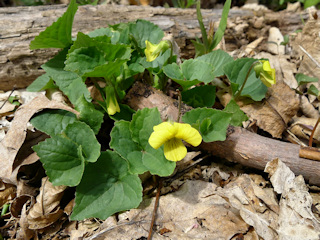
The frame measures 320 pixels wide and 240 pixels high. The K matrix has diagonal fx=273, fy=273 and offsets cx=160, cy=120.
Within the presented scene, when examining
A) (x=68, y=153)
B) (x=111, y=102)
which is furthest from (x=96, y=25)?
(x=68, y=153)

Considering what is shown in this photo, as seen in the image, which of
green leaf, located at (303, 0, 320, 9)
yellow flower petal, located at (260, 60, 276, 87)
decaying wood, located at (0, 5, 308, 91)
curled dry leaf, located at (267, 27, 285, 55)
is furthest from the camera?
green leaf, located at (303, 0, 320, 9)

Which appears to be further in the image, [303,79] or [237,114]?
[303,79]

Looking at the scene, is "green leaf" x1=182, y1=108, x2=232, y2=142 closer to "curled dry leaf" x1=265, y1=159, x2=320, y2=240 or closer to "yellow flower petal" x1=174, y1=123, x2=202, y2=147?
"yellow flower petal" x1=174, y1=123, x2=202, y2=147

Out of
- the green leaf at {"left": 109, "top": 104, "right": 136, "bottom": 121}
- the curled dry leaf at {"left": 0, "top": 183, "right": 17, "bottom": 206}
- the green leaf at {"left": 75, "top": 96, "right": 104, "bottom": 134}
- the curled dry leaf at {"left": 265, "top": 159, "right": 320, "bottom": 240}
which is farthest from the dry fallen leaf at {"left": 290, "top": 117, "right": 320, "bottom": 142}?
the curled dry leaf at {"left": 0, "top": 183, "right": 17, "bottom": 206}

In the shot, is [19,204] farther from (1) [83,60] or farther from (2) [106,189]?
(1) [83,60]

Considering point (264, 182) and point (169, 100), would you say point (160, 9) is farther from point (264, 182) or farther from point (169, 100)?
point (264, 182)

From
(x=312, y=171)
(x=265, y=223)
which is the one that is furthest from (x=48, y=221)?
(x=312, y=171)
